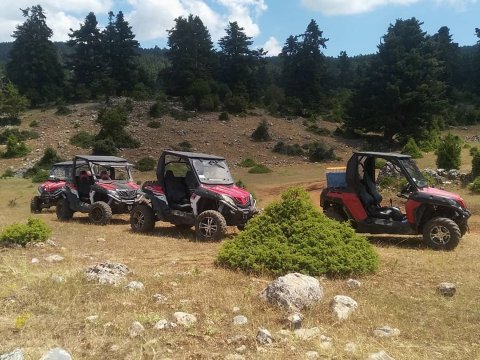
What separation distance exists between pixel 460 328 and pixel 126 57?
2127 inches

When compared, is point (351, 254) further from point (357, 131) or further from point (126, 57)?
point (126, 57)

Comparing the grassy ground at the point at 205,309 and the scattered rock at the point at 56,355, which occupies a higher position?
the scattered rock at the point at 56,355

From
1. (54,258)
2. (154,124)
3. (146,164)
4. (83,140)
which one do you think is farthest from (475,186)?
(83,140)

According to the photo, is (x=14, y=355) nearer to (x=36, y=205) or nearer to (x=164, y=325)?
(x=164, y=325)

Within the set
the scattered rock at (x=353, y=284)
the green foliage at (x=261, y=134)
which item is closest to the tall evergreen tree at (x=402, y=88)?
the green foliage at (x=261, y=134)

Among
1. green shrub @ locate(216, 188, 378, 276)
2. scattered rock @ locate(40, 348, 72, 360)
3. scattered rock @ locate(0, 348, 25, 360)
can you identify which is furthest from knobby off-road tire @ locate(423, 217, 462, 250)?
scattered rock @ locate(0, 348, 25, 360)

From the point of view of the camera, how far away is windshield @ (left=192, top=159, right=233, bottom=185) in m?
11.5

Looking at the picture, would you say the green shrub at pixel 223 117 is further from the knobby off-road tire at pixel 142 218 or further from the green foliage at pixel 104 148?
the knobby off-road tire at pixel 142 218

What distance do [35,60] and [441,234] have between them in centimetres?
5372

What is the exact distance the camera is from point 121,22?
55.5m

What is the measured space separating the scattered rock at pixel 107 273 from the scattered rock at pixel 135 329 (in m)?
1.60

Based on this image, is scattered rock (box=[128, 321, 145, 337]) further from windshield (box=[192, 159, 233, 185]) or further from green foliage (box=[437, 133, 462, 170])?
green foliage (box=[437, 133, 462, 170])

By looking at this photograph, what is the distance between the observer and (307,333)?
175 inches

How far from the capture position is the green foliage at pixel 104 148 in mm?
32022
